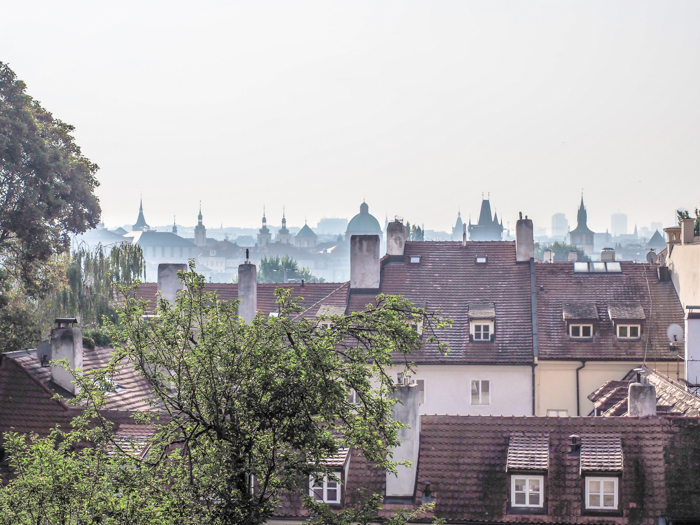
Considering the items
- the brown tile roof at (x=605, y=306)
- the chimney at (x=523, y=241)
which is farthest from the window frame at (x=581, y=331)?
the chimney at (x=523, y=241)

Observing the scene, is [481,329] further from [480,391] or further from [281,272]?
[281,272]

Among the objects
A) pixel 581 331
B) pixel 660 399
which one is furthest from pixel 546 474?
pixel 581 331

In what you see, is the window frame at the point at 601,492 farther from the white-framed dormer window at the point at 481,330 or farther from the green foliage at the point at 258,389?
the white-framed dormer window at the point at 481,330

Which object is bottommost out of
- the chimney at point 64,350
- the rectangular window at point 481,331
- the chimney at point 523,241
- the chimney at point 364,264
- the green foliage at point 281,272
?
the chimney at point 64,350

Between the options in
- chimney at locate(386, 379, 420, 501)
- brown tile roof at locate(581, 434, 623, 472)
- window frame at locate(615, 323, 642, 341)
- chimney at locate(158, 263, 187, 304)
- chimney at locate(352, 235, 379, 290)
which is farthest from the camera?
chimney at locate(352, 235, 379, 290)

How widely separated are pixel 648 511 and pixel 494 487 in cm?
306

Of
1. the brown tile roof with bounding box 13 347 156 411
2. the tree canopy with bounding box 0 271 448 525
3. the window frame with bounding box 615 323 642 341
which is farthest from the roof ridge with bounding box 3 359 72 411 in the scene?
the window frame with bounding box 615 323 642 341

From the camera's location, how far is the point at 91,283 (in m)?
40.4

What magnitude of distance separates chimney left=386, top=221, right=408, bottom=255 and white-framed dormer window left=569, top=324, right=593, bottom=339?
7981 millimetres

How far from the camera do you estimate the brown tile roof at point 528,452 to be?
63.7 feet

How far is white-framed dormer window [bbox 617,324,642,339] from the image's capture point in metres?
35.2

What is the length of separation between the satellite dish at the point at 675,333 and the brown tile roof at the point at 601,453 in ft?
52.0

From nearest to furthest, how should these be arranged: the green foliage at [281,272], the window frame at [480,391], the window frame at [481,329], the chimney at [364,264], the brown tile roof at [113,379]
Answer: the brown tile roof at [113,379], the window frame at [480,391], the window frame at [481,329], the chimney at [364,264], the green foliage at [281,272]

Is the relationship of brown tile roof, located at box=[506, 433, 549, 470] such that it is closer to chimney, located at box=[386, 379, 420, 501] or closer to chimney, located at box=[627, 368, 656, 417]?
chimney, located at box=[386, 379, 420, 501]
